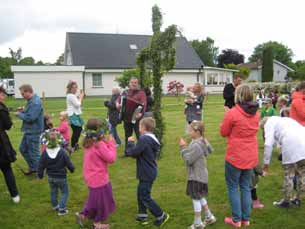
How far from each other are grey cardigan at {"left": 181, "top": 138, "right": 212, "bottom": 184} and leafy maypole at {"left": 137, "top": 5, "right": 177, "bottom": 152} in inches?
148

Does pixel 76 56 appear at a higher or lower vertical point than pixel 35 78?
higher

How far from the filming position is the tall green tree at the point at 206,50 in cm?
9406

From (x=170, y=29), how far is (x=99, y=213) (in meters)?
4.59

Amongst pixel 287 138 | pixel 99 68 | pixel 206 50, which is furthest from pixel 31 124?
pixel 206 50

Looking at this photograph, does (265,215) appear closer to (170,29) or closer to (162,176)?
(162,176)

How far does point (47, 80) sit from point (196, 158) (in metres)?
34.9

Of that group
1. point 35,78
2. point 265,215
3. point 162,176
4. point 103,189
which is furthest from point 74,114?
point 35,78

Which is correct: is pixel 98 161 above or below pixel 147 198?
above

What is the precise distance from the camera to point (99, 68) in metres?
39.4

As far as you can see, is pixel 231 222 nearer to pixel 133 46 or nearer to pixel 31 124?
pixel 31 124

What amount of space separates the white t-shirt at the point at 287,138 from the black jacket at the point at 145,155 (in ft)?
5.05

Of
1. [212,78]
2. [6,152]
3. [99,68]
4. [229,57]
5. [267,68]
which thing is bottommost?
[6,152]

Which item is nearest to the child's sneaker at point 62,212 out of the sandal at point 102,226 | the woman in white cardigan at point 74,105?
the sandal at point 102,226

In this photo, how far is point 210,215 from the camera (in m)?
4.93
